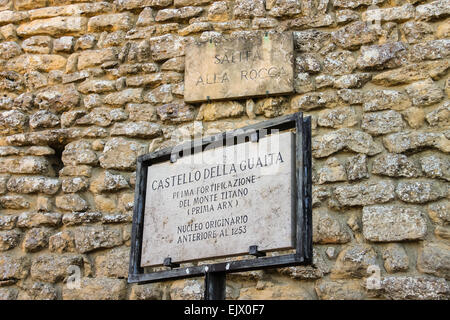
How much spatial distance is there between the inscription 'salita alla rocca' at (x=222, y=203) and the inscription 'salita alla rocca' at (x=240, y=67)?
1.12m

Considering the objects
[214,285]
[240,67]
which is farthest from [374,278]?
[240,67]

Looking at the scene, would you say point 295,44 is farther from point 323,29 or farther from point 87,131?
point 87,131

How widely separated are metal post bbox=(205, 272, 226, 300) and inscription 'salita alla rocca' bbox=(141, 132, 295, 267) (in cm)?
9

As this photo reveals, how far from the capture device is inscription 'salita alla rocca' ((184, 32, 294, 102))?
4.00m

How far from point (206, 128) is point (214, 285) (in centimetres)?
150

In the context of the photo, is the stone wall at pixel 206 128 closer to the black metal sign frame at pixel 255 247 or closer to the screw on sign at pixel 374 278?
the screw on sign at pixel 374 278

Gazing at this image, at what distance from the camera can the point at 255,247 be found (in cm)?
261

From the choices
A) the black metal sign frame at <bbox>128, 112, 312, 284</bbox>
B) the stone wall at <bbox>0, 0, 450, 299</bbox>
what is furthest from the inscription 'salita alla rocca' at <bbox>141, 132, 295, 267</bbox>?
the stone wall at <bbox>0, 0, 450, 299</bbox>

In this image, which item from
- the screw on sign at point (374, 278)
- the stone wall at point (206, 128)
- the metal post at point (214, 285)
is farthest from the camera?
the stone wall at point (206, 128)

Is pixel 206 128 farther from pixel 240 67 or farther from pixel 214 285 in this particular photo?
pixel 214 285

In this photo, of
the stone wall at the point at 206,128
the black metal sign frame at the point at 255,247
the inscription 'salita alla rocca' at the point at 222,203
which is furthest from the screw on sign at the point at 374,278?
the inscription 'salita alla rocca' at the point at 222,203

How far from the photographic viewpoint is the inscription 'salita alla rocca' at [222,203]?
8.63 feet

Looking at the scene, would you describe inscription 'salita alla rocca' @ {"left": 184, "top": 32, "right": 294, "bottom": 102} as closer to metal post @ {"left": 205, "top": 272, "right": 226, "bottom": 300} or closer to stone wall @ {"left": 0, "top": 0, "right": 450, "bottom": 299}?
stone wall @ {"left": 0, "top": 0, "right": 450, "bottom": 299}

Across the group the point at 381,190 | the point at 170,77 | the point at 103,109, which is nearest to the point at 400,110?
the point at 381,190
